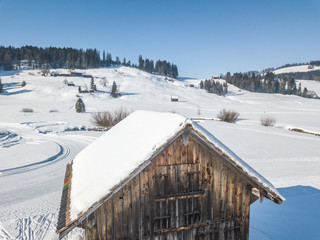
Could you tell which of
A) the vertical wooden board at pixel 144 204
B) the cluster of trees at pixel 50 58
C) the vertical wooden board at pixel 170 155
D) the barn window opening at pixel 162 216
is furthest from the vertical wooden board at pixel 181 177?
the cluster of trees at pixel 50 58

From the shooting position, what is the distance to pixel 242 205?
17.0ft

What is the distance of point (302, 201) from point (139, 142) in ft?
35.9

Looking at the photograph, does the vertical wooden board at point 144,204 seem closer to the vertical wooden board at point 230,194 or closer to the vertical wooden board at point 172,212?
the vertical wooden board at point 172,212

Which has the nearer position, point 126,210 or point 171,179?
point 126,210

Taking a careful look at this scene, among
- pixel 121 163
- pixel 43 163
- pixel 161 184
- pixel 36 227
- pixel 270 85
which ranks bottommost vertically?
pixel 36 227

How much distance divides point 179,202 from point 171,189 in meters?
0.39

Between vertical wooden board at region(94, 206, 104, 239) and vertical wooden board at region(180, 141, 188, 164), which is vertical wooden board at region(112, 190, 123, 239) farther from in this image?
vertical wooden board at region(180, 141, 188, 164)

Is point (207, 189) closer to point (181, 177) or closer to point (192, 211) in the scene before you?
point (192, 211)

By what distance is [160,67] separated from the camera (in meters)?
158

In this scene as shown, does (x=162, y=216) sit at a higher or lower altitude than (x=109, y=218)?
lower

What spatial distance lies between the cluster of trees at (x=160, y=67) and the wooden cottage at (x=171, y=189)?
155 m

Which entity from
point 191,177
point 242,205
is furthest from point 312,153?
point 191,177

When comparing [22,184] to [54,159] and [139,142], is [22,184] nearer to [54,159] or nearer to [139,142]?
[54,159]

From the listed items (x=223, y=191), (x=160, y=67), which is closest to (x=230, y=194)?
(x=223, y=191)
